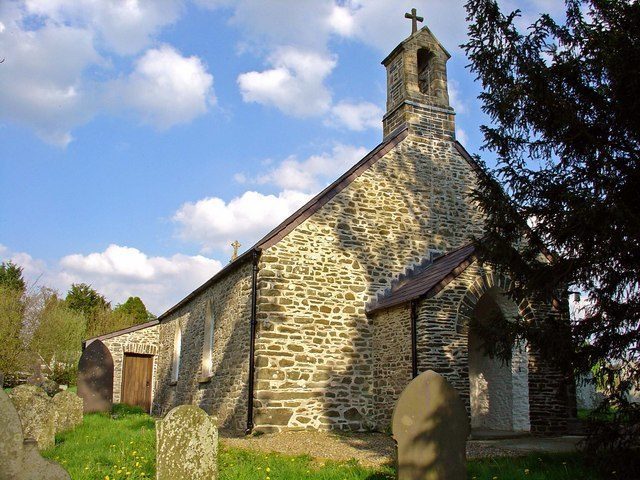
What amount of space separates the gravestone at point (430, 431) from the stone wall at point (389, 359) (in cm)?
556

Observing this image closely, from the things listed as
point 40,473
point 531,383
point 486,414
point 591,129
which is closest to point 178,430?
point 40,473

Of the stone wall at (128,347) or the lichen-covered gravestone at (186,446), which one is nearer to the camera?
Answer: the lichen-covered gravestone at (186,446)

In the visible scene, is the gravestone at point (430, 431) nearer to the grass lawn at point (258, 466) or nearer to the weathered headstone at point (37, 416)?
the grass lawn at point (258, 466)

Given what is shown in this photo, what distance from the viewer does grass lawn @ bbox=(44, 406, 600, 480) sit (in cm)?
699

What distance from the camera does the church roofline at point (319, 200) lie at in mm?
13344

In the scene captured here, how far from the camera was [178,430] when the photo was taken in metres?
6.26

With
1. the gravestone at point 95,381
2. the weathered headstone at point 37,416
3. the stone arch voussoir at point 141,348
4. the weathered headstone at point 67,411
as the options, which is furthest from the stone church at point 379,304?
the stone arch voussoir at point 141,348

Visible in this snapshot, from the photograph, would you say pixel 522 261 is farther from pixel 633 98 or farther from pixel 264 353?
pixel 264 353

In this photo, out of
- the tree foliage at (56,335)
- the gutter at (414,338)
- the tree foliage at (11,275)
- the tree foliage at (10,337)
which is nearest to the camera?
the gutter at (414,338)

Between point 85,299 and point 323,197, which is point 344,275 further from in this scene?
point 85,299

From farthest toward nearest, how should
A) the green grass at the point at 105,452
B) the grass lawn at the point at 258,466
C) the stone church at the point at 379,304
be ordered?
the stone church at the point at 379,304
the green grass at the point at 105,452
the grass lawn at the point at 258,466

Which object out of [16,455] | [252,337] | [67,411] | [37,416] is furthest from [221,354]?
[16,455]

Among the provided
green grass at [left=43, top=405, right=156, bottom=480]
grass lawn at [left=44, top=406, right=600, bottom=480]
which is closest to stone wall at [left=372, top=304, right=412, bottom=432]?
grass lawn at [left=44, top=406, right=600, bottom=480]

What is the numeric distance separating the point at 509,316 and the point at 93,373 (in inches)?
448
